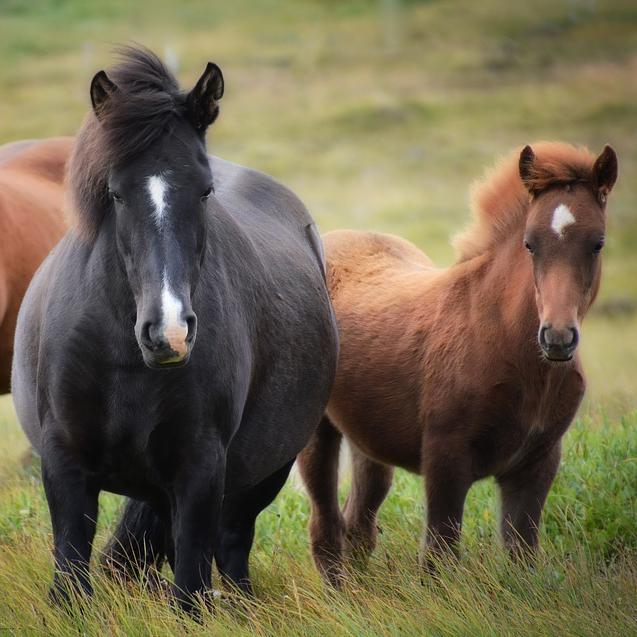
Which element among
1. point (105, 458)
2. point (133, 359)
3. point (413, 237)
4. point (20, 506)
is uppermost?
point (133, 359)

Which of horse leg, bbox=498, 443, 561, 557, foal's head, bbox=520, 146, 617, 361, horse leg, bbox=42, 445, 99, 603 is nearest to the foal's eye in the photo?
foal's head, bbox=520, 146, 617, 361

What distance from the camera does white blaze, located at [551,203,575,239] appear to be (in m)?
4.74

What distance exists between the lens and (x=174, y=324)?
3.36 m

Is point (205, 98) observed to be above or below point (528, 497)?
above

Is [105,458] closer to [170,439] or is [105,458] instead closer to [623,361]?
[170,439]

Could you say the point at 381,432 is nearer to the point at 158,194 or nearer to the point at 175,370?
the point at 175,370

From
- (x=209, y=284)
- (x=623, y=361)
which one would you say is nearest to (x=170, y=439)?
(x=209, y=284)

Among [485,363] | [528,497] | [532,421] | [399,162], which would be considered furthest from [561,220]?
[399,162]

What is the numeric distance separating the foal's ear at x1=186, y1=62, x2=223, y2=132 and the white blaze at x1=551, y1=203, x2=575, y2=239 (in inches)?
66.8

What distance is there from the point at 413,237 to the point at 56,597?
24.9m

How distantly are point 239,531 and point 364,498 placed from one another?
136 cm

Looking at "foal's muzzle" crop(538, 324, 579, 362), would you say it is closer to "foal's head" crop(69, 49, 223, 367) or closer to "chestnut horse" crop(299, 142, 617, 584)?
"chestnut horse" crop(299, 142, 617, 584)

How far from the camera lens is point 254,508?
16.3ft

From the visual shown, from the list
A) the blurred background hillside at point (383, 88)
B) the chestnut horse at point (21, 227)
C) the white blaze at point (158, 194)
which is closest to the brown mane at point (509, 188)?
the white blaze at point (158, 194)
